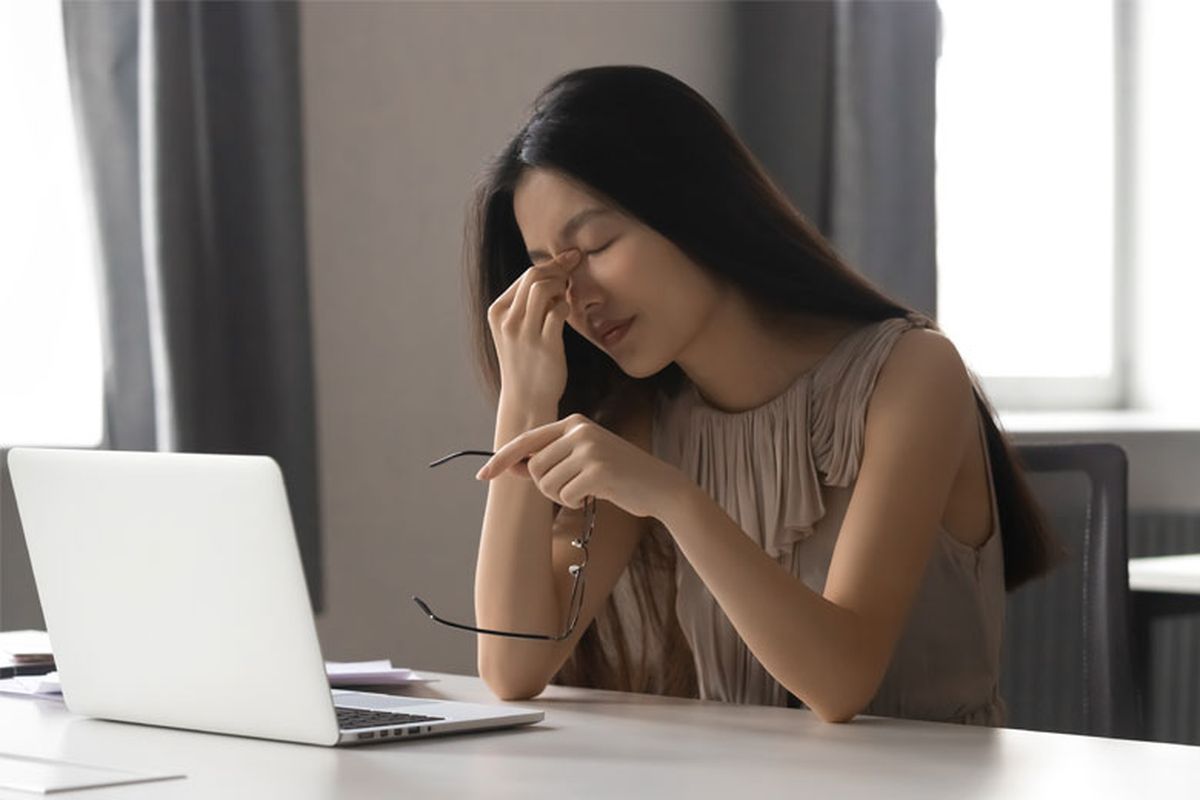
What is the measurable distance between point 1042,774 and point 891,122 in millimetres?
2711

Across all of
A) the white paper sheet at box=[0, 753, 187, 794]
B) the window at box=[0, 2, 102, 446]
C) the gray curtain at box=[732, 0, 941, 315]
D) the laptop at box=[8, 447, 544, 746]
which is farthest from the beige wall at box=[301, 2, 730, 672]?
the white paper sheet at box=[0, 753, 187, 794]

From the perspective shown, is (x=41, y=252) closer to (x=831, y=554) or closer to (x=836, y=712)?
(x=831, y=554)

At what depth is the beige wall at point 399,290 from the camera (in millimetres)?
3004

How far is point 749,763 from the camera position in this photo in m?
1.21

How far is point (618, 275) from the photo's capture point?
1.74m

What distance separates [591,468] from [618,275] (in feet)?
1.03

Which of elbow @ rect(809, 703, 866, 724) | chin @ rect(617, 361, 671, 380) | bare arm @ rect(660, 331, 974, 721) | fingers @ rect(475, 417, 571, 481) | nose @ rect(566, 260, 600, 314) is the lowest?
elbow @ rect(809, 703, 866, 724)

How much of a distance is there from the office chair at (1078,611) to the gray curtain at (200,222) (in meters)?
1.31

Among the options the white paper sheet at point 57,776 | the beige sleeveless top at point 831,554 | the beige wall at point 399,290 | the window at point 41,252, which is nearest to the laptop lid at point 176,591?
the white paper sheet at point 57,776

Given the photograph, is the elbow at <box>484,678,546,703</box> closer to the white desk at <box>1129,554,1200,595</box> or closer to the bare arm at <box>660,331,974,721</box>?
the bare arm at <box>660,331,974,721</box>

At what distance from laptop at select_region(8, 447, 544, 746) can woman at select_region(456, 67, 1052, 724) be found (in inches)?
14.5

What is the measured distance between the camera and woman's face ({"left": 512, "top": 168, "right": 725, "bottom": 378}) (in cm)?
174

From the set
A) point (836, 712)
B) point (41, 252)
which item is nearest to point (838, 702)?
point (836, 712)

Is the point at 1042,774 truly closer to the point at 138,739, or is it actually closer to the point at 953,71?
the point at 138,739
